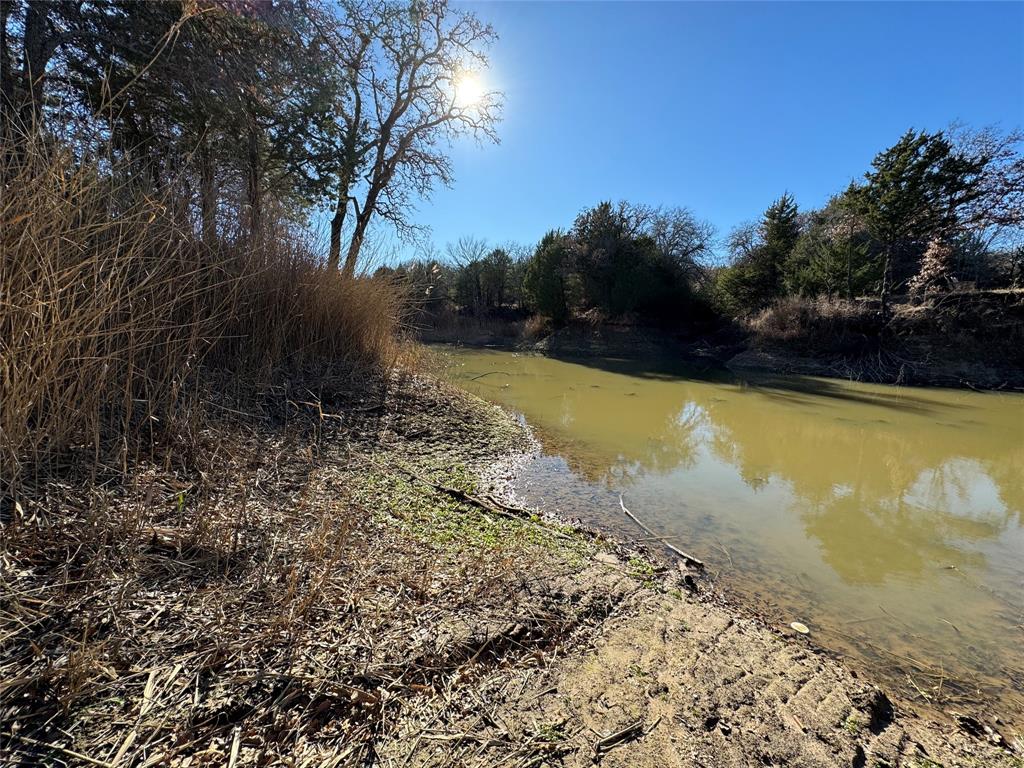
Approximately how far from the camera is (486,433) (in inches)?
214

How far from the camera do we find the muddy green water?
7.87 feet

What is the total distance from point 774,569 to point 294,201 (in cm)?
1209

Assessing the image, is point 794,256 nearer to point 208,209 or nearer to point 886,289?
point 886,289

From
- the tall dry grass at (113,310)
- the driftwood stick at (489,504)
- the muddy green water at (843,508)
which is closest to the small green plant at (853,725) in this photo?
the muddy green water at (843,508)

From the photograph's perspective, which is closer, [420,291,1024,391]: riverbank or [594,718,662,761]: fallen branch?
[594,718,662,761]: fallen branch

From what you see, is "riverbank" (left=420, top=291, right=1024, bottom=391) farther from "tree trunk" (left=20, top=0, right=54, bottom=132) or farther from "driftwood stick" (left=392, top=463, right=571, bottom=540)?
"driftwood stick" (left=392, top=463, right=571, bottom=540)

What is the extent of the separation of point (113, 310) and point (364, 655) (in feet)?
7.38

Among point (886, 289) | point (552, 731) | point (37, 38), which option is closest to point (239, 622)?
point (552, 731)

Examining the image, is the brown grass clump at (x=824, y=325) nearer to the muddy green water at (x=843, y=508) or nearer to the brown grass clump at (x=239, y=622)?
the muddy green water at (x=843, y=508)

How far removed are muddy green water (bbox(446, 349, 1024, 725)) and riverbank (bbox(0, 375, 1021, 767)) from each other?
1.45 feet

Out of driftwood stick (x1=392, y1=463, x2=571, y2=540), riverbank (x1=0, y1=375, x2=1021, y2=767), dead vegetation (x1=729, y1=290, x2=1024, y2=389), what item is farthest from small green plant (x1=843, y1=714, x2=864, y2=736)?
dead vegetation (x1=729, y1=290, x2=1024, y2=389)

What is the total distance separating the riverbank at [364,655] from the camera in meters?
1.17

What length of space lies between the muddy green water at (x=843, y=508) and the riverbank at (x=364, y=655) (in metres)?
0.44

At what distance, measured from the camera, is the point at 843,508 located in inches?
167
